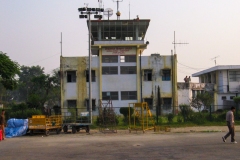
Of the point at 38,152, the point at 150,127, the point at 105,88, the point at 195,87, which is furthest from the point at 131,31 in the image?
the point at 38,152

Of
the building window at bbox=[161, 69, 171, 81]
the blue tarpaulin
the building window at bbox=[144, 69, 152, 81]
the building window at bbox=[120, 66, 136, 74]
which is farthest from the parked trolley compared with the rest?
the building window at bbox=[161, 69, 171, 81]

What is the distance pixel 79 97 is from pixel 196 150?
3620 cm

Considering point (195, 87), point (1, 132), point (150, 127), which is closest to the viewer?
point (1, 132)

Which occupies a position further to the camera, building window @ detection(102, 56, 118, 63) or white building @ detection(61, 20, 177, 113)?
building window @ detection(102, 56, 118, 63)

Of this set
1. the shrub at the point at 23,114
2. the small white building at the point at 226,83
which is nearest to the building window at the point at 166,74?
the small white building at the point at 226,83

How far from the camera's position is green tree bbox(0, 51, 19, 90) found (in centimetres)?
3644

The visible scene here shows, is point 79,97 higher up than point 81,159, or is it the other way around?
point 79,97

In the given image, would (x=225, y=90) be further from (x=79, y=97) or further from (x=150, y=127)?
(x=150, y=127)

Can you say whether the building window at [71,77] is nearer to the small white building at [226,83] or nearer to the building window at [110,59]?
Answer: the building window at [110,59]

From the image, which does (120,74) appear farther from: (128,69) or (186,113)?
(186,113)

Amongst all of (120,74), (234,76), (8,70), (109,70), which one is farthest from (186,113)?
(234,76)

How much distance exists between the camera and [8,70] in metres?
36.7

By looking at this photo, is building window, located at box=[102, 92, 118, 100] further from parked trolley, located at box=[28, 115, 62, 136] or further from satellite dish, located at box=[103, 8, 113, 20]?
parked trolley, located at box=[28, 115, 62, 136]

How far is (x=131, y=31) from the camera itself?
51.5m
